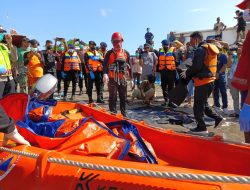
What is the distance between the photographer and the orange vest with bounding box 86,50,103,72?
8.55m

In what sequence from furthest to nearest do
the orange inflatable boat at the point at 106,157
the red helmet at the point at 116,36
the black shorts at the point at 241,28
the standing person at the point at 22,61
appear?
→ 1. the black shorts at the point at 241,28
2. the standing person at the point at 22,61
3. the red helmet at the point at 116,36
4. the orange inflatable boat at the point at 106,157

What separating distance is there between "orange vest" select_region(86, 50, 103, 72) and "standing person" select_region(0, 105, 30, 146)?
19.8 ft

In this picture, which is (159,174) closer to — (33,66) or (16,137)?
(16,137)

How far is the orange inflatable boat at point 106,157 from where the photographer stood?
1771 millimetres

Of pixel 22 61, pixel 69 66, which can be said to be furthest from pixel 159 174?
pixel 69 66

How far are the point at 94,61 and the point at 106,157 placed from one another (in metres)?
6.30

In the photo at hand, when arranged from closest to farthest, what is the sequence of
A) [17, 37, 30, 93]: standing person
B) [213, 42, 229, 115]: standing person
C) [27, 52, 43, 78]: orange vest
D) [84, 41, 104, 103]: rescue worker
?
[213, 42, 229, 115]: standing person
[27, 52, 43, 78]: orange vest
[17, 37, 30, 93]: standing person
[84, 41, 104, 103]: rescue worker

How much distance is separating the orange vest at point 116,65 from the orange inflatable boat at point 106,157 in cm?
238

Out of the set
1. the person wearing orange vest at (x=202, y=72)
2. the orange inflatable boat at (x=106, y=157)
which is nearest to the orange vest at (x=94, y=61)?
the person wearing orange vest at (x=202, y=72)

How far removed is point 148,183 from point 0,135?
169 centimetres

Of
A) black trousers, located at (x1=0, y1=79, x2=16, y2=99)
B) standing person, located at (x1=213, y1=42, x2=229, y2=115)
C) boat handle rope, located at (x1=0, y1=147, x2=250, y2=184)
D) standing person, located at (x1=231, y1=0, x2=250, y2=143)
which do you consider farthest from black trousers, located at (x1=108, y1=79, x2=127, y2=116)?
boat handle rope, located at (x1=0, y1=147, x2=250, y2=184)

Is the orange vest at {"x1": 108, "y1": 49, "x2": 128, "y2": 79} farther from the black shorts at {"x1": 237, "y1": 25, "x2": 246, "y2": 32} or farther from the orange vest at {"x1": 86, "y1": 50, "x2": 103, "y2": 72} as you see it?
the black shorts at {"x1": 237, "y1": 25, "x2": 246, "y2": 32}

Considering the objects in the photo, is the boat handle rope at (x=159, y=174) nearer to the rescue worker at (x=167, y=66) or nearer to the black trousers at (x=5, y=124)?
the black trousers at (x=5, y=124)

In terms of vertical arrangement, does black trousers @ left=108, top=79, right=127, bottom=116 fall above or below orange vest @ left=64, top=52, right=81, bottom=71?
below
